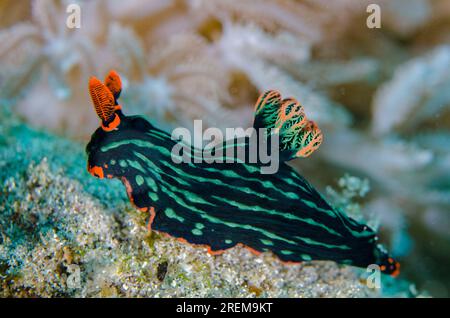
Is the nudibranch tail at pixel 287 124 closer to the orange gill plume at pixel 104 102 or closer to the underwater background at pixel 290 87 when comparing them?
the underwater background at pixel 290 87

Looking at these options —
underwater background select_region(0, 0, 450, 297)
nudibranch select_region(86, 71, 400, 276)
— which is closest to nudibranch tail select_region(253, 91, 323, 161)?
nudibranch select_region(86, 71, 400, 276)

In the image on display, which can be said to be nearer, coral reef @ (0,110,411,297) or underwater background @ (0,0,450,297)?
coral reef @ (0,110,411,297)

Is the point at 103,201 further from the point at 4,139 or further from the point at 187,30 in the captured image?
the point at 187,30

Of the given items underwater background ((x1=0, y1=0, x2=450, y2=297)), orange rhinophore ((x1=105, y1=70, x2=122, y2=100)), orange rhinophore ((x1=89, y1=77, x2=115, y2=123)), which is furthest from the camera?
underwater background ((x1=0, y1=0, x2=450, y2=297))

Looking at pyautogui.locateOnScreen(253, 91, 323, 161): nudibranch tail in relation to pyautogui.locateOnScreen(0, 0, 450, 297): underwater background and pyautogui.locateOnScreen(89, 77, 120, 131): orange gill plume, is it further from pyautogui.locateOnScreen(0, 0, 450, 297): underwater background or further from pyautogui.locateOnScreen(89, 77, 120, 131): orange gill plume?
pyautogui.locateOnScreen(89, 77, 120, 131): orange gill plume

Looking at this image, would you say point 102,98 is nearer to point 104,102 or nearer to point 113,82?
point 104,102

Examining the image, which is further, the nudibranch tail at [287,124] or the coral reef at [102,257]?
the nudibranch tail at [287,124]

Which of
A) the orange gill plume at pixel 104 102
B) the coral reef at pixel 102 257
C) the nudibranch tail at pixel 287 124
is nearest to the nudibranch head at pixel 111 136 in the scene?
the orange gill plume at pixel 104 102

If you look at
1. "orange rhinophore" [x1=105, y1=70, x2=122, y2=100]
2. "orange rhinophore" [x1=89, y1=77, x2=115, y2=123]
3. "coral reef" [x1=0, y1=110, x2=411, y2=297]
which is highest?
"orange rhinophore" [x1=105, y1=70, x2=122, y2=100]
